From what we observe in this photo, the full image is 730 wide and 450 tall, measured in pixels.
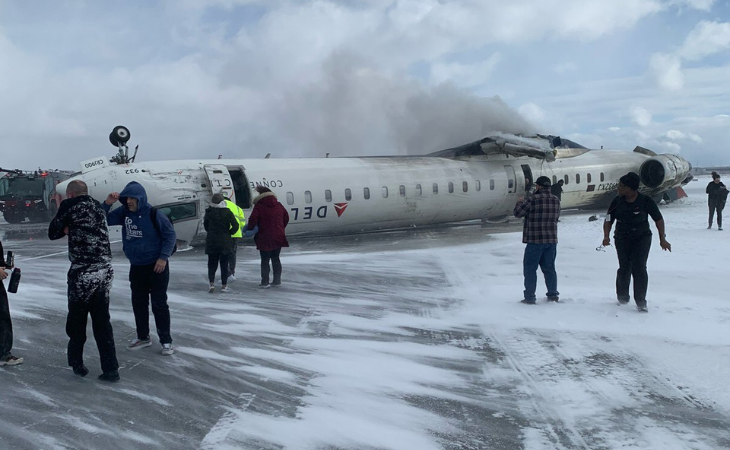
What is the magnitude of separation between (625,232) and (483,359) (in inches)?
120

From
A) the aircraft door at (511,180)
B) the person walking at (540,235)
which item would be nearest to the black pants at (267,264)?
the person walking at (540,235)

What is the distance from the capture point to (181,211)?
1464 cm

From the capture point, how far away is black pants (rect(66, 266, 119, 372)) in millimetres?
5266

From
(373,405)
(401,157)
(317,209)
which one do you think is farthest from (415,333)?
(401,157)

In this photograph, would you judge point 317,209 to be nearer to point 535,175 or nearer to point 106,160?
point 106,160

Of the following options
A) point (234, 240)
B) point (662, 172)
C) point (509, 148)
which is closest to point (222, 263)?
point (234, 240)

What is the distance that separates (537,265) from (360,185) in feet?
30.8

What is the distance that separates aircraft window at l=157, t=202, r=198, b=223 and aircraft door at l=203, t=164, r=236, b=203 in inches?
25.2

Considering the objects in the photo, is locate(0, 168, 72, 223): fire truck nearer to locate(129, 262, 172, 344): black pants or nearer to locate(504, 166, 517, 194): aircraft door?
locate(504, 166, 517, 194): aircraft door

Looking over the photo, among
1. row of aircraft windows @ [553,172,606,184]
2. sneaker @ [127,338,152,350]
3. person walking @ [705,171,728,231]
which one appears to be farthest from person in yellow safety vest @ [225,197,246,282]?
row of aircraft windows @ [553,172,606,184]

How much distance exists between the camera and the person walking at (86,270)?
5.29 meters

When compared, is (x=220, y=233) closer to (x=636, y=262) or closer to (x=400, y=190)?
(x=636, y=262)

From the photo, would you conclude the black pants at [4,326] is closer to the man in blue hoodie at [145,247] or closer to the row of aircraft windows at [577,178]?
the man in blue hoodie at [145,247]

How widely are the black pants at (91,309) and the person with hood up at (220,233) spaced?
13.6 feet
